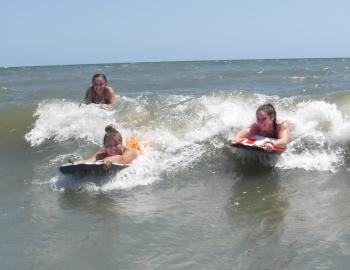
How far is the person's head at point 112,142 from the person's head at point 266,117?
2.13 metres

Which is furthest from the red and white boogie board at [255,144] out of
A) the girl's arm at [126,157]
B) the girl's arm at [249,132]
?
the girl's arm at [126,157]

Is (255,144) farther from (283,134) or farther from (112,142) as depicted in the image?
(112,142)

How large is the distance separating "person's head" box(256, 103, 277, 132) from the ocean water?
0.51 meters

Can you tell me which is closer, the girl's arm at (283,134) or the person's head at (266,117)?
the girl's arm at (283,134)

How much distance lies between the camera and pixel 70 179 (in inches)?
283

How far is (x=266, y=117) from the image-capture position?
316 inches

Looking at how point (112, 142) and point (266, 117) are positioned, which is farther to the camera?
point (266, 117)

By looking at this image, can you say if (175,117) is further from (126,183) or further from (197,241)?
(197,241)

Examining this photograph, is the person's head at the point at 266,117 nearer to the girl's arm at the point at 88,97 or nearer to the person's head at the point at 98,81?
the person's head at the point at 98,81

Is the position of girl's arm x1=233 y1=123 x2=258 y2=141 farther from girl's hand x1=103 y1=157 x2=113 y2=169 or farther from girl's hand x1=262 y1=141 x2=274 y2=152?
girl's hand x1=103 y1=157 x2=113 y2=169

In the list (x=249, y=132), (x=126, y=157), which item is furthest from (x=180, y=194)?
(x=249, y=132)

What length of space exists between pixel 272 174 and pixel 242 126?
233cm

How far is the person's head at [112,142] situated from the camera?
754 cm

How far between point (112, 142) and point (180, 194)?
1.48m
